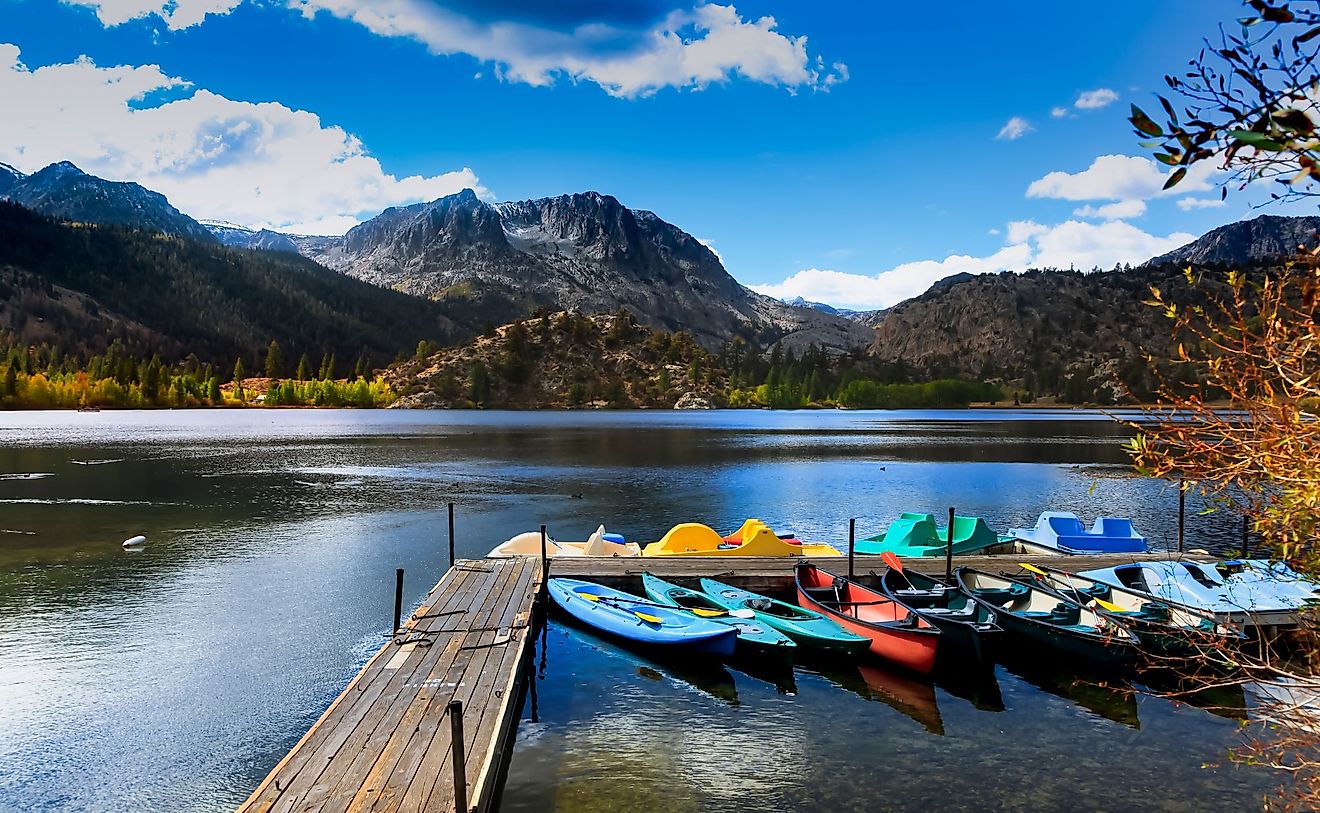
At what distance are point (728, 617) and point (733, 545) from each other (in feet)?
40.0

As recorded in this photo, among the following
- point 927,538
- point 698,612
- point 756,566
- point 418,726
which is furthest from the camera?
point 927,538

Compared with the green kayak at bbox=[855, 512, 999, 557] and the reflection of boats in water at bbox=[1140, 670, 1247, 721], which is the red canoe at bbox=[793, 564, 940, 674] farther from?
the green kayak at bbox=[855, 512, 999, 557]

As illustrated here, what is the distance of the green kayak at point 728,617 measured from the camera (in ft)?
74.5

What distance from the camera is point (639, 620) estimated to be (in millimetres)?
24641

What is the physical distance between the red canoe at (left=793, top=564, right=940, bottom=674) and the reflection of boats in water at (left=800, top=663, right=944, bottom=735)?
17.7 inches

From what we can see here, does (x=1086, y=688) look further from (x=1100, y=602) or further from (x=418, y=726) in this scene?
(x=418, y=726)

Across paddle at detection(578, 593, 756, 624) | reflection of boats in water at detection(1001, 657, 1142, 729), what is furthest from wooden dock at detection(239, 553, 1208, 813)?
reflection of boats in water at detection(1001, 657, 1142, 729)

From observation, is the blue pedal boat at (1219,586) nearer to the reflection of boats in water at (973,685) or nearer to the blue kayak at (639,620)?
the reflection of boats in water at (973,685)

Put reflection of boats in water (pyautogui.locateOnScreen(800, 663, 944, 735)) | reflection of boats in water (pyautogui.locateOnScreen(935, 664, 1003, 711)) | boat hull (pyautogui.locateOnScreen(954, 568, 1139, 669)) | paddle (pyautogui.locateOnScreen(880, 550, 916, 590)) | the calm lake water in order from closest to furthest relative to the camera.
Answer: the calm lake water < reflection of boats in water (pyautogui.locateOnScreen(800, 663, 944, 735)) < reflection of boats in water (pyautogui.locateOnScreen(935, 664, 1003, 711)) < boat hull (pyautogui.locateOnScreen(954, 568, 1139, 669)) < paddle (pyautogui.locateOnScreen(880, 550, 916, 590))

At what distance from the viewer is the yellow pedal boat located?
34562mm

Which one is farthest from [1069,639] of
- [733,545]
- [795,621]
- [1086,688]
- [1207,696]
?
[733,545]

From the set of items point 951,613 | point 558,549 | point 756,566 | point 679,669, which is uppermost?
point 951,613

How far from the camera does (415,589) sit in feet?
113

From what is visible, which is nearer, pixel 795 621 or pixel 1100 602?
pixel 1100 602
